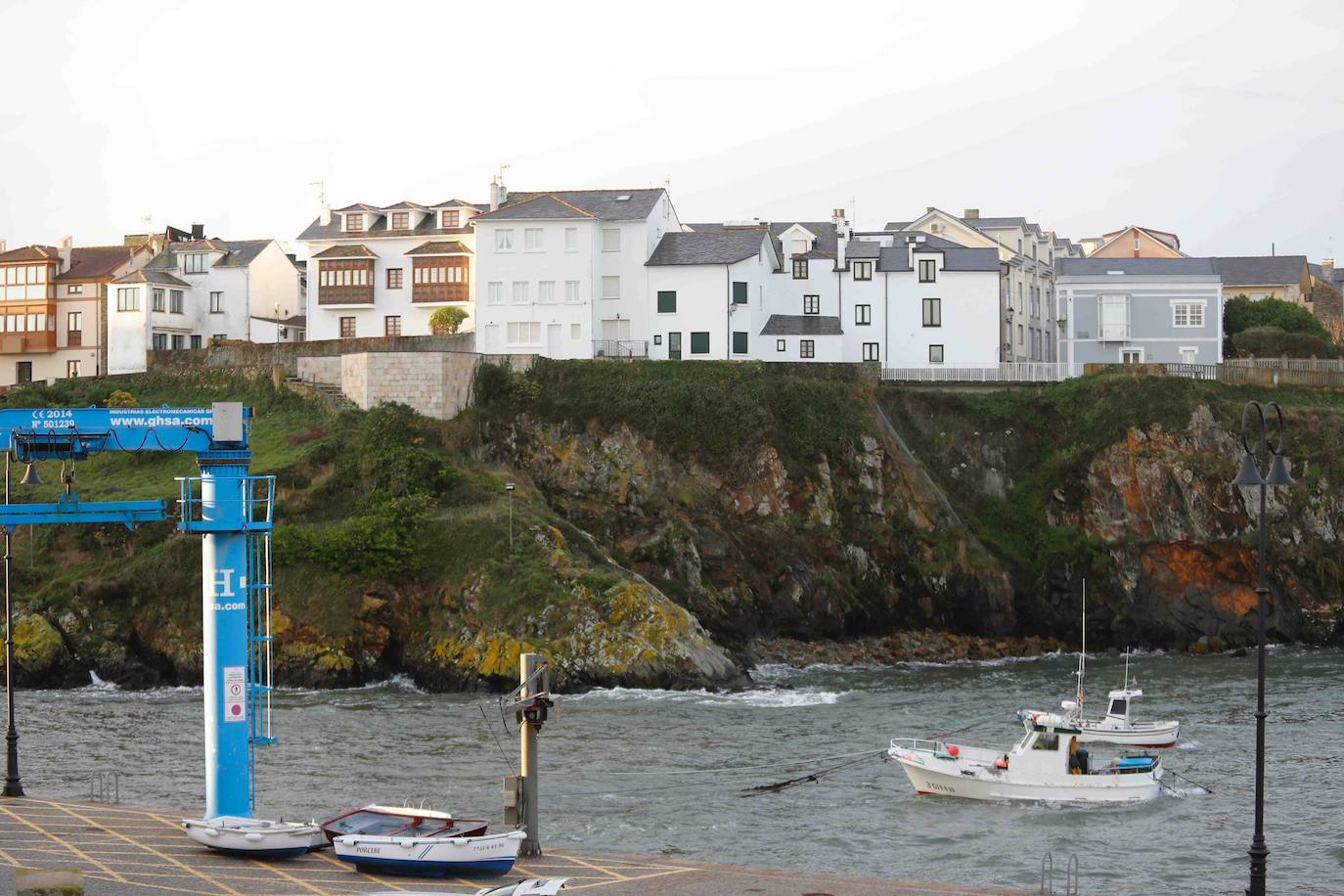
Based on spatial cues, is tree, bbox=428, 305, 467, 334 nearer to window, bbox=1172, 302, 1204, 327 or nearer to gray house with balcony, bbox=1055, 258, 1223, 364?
gray house with balcony, bbox=1055, 258, 1223, 364

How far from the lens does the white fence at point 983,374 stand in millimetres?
92375

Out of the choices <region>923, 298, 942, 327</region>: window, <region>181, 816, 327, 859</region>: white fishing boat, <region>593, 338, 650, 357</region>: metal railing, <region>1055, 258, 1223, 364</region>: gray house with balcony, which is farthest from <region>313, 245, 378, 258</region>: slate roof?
<region>181, 816, 327, 859</region>: white fishing boat

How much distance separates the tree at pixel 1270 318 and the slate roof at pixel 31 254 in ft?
255

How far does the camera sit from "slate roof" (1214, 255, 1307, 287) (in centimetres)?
14912

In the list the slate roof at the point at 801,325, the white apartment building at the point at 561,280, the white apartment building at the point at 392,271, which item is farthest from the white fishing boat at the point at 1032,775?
the white apartment building at the point at 392,271

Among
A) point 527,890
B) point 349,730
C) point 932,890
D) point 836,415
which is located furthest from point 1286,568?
point 527,890

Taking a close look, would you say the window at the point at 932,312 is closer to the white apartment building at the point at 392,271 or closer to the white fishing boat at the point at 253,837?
the white apartment building at the point at 392,271

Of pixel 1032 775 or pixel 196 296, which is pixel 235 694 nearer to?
pixel 1032 775

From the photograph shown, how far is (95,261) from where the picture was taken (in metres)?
106

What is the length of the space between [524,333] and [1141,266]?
130 ft

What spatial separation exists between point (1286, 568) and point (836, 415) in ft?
75.9

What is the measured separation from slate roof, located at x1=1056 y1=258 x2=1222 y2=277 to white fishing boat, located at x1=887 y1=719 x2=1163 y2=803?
202ft

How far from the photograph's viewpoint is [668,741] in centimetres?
5356

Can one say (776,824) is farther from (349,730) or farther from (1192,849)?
(349,730)
